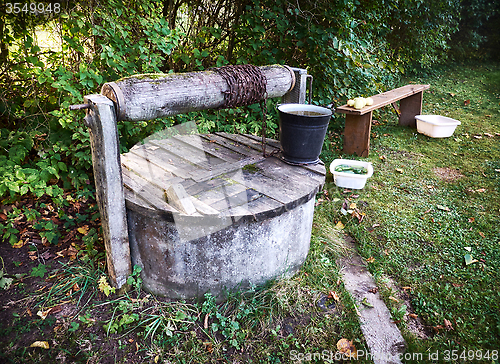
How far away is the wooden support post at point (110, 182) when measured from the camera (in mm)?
2172

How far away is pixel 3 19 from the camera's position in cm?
345

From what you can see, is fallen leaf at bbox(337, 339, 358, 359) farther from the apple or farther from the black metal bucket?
the apple

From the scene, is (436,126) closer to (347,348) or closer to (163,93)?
(347,348)

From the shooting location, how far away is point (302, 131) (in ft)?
9.26

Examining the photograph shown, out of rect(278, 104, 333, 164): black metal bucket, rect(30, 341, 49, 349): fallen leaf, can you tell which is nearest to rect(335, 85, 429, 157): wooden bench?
rect(278, 104, 333, 164): black metal bucket

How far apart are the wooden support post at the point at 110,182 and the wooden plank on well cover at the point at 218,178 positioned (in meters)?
0.13

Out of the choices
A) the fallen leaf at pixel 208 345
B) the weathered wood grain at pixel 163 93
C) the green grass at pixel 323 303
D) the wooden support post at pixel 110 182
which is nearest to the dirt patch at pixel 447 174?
the green grass at pixel 323 303

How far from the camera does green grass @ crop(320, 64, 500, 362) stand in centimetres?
269

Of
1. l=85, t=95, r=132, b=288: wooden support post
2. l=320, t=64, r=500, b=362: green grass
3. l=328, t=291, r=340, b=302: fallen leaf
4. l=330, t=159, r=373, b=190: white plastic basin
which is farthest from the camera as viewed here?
l=330, t=159, r=373, b=190: white plastic basin

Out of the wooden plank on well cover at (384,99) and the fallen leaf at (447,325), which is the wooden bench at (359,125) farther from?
the fallen leaf at (447,325)

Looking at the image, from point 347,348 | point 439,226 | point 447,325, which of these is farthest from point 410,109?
point 347,348

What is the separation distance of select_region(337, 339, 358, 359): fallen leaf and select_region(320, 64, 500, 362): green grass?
38 centimetres

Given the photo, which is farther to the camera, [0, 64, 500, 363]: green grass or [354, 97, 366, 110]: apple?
[354, 97, 366, 110]: apple

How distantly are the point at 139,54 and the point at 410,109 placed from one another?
5.05 meters
